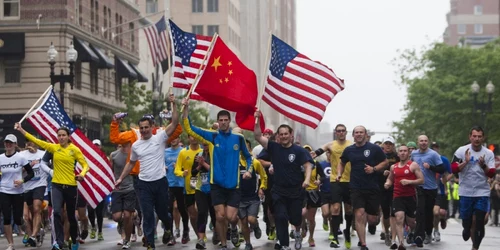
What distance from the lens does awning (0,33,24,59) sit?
51.8m

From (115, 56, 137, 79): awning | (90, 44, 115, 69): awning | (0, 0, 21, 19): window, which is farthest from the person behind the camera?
(115, 56, 137, 79): awning

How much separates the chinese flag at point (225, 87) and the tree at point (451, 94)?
59.8 metres

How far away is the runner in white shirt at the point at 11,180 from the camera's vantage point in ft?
65.3

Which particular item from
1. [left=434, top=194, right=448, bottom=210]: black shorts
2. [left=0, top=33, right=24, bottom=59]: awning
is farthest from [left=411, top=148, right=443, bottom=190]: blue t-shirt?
[left=0, top=33, right=24, bottom=59]: awning

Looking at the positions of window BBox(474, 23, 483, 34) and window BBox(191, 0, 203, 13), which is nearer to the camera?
window BBox(191, 0, 203, 13)

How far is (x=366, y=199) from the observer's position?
62.2 ft

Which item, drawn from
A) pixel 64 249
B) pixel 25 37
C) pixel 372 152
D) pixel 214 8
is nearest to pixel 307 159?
pixel 372 152

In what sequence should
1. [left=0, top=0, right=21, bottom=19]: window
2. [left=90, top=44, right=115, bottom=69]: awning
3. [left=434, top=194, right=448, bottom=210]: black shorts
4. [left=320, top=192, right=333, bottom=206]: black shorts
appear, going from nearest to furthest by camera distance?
[left=320, top=192, right=333, bottom=206]: black shorts → [left=434, top=194, right=448, bottom=210]: black shorts → [left=0, top=0, right=21, bottom=19]: window → [left=90, top=44, right=115, bottom=69]: awning

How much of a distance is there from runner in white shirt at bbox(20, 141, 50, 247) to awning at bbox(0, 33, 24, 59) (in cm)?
2993

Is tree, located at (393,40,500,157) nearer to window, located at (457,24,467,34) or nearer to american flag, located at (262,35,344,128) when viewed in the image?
american flag, located at (262,35,344,128)

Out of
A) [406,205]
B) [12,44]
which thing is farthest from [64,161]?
[12,44]

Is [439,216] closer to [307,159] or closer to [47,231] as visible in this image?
[307,159]

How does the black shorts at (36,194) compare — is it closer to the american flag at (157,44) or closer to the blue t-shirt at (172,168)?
the blue t-shirt at (172,168)

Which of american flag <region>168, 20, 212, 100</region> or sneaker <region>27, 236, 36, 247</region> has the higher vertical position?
american flag <region>168, 20, 212, 100</region>
